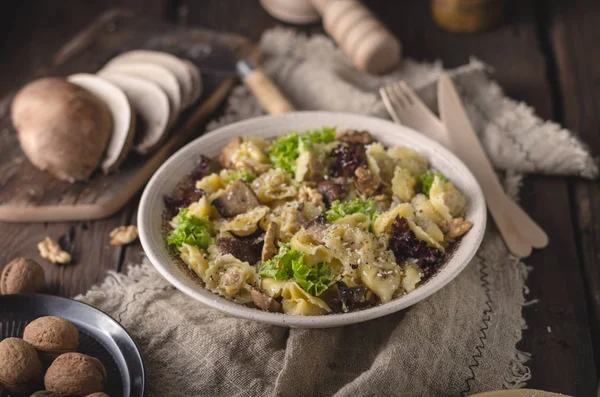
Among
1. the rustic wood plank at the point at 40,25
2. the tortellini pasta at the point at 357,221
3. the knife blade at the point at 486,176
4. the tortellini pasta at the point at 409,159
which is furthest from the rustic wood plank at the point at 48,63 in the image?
the knife blade at the point at 486,176

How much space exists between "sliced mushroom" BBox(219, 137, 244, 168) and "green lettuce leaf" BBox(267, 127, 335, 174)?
0.18m

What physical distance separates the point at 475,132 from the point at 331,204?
61.1 inches

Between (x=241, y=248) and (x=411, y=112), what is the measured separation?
1.70m

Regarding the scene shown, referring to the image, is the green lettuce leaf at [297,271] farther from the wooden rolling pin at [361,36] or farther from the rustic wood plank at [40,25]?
the rustic wood plank at [40,25]

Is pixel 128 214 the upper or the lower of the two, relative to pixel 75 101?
lower

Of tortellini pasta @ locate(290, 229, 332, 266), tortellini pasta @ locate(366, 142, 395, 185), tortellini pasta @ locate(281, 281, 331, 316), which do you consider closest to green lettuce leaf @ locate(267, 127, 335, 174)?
tortellini pasta @ locate(366, 142, 395, 185)

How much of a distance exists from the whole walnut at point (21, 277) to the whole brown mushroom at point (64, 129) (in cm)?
81

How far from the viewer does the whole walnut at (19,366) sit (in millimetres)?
2859

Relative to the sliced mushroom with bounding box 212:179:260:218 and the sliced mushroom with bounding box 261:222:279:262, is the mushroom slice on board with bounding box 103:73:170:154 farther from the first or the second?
the sliced mushroom with bounding box 261:222:279:262

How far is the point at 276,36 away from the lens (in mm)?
5711

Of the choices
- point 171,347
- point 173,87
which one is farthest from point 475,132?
point 171,347

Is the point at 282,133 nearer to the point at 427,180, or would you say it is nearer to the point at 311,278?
the point at 427,180

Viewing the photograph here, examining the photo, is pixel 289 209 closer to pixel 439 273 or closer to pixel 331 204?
pixel 331 204

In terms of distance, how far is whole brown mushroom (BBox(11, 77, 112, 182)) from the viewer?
14.0 ft
